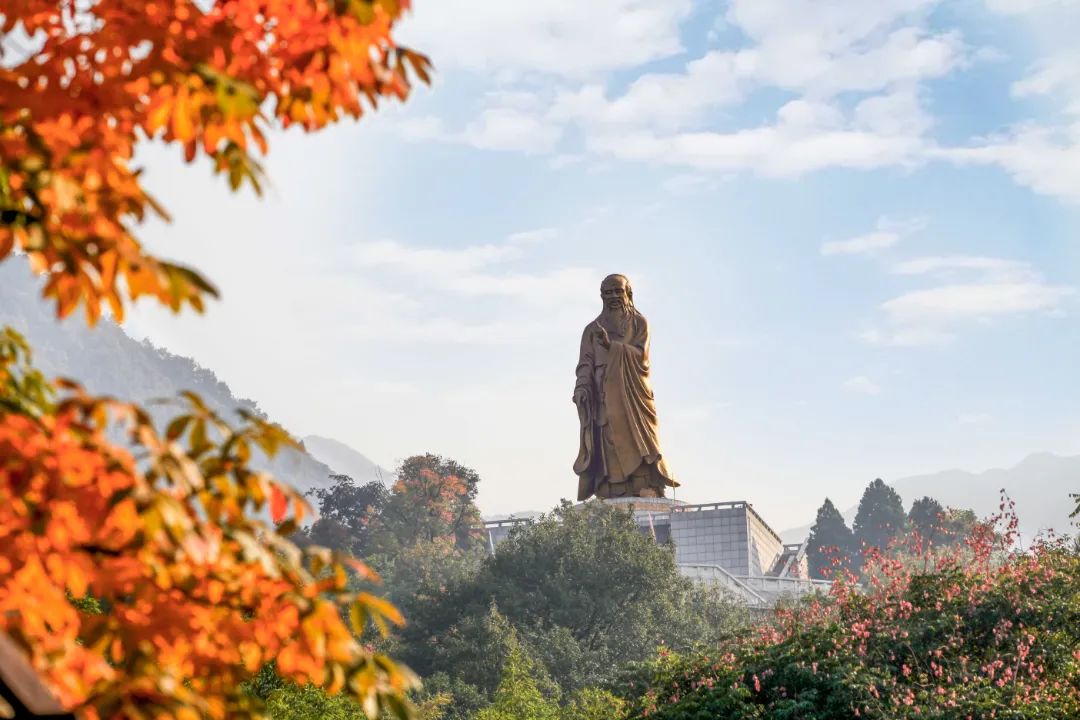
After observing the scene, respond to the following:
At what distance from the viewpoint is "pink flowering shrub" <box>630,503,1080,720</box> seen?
1271cm

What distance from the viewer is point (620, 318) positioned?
116 ft

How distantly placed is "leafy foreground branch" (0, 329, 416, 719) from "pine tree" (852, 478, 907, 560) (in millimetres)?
65832

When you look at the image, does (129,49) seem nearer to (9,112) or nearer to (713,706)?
(9,112)

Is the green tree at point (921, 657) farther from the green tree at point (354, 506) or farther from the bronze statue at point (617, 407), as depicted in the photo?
the green tree at point (354, 506)

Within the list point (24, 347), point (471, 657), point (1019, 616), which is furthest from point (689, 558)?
point (24, 347)

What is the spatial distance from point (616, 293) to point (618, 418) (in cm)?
297

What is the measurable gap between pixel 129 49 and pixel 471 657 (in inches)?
930

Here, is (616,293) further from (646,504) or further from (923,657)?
(923,657)

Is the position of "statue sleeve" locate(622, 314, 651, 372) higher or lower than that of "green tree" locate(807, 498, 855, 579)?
higher

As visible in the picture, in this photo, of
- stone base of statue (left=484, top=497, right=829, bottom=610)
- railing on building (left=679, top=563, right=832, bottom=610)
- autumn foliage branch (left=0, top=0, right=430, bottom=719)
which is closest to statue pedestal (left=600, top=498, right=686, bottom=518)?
stone base of statue (left=484, top=497, right=829, bottom=610)

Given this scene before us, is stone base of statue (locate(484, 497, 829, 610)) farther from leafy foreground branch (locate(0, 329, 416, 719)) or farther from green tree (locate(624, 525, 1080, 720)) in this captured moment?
leafy foreground branch (locate(0, 329, 416, 719))

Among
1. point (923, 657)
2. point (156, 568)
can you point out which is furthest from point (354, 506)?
point (156, 568)

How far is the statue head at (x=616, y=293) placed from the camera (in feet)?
115

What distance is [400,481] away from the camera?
52250mm
